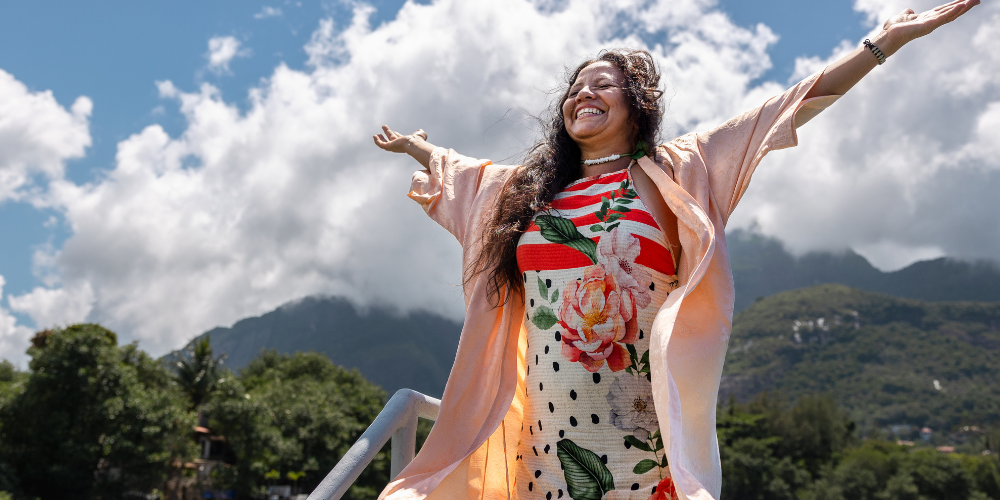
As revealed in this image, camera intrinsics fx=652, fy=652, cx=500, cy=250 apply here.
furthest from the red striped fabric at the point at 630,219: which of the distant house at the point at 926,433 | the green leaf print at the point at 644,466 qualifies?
the distant house at the point at 926,433

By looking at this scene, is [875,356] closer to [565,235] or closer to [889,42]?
[889,42]

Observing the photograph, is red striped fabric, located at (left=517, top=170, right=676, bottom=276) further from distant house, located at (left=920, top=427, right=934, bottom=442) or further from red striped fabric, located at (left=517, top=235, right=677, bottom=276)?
distant house, located at (left=920, top=427, right=934, bottom=442)

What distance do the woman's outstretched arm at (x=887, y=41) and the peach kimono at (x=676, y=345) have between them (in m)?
0.05

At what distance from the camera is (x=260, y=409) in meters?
32.4

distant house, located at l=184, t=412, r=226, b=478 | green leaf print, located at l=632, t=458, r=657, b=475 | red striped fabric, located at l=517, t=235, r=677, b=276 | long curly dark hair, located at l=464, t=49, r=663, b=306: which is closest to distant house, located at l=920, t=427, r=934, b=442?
distant house, located at l=184, t=412, r=226, b=478

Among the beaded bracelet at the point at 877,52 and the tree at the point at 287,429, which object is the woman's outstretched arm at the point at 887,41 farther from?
the tree at the point at 287,429

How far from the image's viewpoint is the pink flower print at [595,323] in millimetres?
1915

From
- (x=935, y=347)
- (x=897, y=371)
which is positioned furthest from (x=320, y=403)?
(x=935, y=347)

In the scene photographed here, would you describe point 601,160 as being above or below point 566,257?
above

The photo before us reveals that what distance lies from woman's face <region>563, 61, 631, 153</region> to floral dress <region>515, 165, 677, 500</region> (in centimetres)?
24

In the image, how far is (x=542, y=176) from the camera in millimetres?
2357

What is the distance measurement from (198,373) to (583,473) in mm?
41358

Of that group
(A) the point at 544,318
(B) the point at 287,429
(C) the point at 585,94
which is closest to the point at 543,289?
(A) the point at 544,318

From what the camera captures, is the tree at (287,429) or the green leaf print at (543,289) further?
the tree at (287,429)
